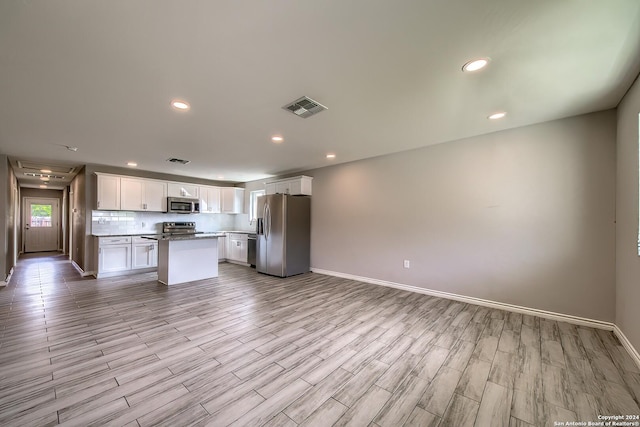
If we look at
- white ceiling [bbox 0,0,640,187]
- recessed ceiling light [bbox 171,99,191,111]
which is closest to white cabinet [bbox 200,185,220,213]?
white ceiling [bbox 0,0,640,187]

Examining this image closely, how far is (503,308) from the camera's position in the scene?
3383 mm

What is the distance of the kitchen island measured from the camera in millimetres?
4660

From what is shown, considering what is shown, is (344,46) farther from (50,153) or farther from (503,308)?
(50,153)

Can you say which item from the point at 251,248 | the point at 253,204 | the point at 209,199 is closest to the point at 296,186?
the point at 251,248

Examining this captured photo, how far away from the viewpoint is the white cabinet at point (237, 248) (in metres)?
6.77

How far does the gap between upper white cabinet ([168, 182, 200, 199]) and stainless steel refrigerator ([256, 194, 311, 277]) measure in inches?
95.7

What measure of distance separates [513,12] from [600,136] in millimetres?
2528

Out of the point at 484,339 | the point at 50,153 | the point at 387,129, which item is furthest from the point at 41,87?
the point at 484,339

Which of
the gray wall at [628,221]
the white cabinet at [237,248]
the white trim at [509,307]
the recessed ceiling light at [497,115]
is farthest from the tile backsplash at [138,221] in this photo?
the gray wall at [628,221]

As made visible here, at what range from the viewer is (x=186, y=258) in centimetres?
487

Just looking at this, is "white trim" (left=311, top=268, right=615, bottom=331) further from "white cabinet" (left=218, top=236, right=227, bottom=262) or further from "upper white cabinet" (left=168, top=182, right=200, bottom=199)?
"upper white cabinet" (left=168, top=182, right=200, bottom=199)

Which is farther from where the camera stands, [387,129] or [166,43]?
[387,129]

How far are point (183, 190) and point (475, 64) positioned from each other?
22.6 ft

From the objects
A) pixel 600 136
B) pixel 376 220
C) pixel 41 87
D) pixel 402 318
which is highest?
pixel 41 87
